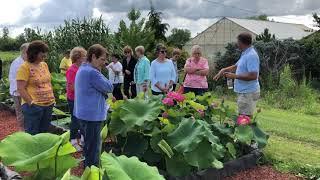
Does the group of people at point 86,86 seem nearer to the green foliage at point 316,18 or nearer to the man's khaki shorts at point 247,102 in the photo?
the man's khaki shorts at point 247,102

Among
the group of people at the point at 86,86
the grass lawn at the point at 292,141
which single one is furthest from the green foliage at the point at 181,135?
the grass lawn at the point at 292,141

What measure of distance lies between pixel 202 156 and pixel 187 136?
263 millimetres

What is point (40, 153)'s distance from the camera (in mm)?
2947

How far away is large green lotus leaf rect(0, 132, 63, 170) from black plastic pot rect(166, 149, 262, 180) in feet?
6.72

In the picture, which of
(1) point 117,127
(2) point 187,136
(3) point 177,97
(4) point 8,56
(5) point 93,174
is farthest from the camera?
(4) point 8,56

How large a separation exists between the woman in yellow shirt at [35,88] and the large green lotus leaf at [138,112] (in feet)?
3.08

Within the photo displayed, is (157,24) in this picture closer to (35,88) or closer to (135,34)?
(135,34)

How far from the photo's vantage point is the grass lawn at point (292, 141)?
18.9ft

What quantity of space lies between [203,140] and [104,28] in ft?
41.5

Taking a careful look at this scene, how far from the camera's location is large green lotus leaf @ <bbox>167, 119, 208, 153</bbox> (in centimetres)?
467

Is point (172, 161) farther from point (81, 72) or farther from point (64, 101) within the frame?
point (64, 101)

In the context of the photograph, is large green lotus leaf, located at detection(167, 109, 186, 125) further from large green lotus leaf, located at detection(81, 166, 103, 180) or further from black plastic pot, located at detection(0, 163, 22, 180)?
large green lotus leaf, located at detection(81, 166, 103, 180)

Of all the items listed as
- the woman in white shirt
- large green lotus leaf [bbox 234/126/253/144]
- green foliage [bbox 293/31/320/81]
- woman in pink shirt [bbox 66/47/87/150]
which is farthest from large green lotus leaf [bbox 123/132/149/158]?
green foliage [bbox 293/31/320/81]

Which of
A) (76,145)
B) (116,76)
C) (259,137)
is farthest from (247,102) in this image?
(116,76)
